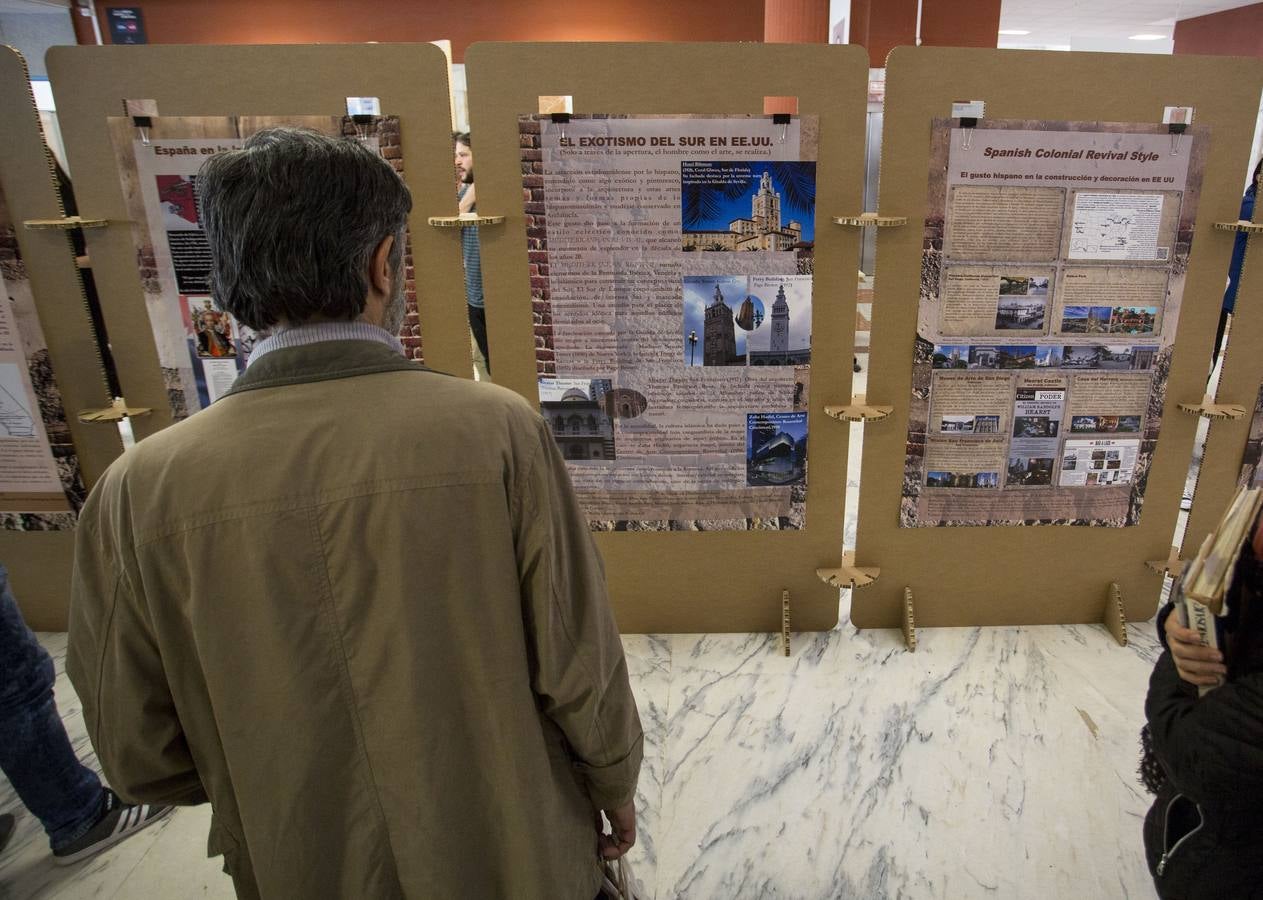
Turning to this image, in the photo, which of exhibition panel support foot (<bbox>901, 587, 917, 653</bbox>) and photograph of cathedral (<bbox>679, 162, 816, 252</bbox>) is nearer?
photograph of cathedral (<bbox>679, 162, 816, 252</bbox>)

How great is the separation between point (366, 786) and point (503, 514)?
0.42m

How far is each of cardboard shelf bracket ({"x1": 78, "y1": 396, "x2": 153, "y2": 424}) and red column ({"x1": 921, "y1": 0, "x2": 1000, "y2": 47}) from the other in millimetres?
5435

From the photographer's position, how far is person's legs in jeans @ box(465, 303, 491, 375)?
2.53 meters

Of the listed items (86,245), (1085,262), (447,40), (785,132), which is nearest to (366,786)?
(785,132)

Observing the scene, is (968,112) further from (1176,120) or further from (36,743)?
(36,743)

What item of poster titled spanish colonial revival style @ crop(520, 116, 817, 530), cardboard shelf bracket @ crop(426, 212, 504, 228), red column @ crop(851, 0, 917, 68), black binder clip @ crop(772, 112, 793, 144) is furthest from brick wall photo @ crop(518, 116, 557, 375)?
red column @ crop(851, 0, 917, 68)

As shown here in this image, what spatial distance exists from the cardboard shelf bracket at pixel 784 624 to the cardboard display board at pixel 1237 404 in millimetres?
1418

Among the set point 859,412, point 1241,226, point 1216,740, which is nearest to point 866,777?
point 859,412

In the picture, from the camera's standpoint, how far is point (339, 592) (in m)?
0.93

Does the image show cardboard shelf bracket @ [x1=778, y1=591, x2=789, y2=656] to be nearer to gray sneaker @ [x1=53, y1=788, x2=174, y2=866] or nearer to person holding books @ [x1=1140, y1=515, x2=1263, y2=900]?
person holding books @ [x1=1140, y1=515, x2=1263, y2=900]

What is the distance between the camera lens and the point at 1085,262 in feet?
7.65

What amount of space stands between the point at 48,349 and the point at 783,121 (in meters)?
2.46

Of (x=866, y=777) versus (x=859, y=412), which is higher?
(x=859, y=412)

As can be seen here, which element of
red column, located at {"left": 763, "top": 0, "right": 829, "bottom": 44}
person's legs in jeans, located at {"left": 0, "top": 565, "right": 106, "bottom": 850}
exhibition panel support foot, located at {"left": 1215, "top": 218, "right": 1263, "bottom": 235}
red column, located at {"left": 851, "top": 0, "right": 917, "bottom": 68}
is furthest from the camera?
red column, located at {"left": 851, "top": 0, "right": 917, "bottom": 68}
